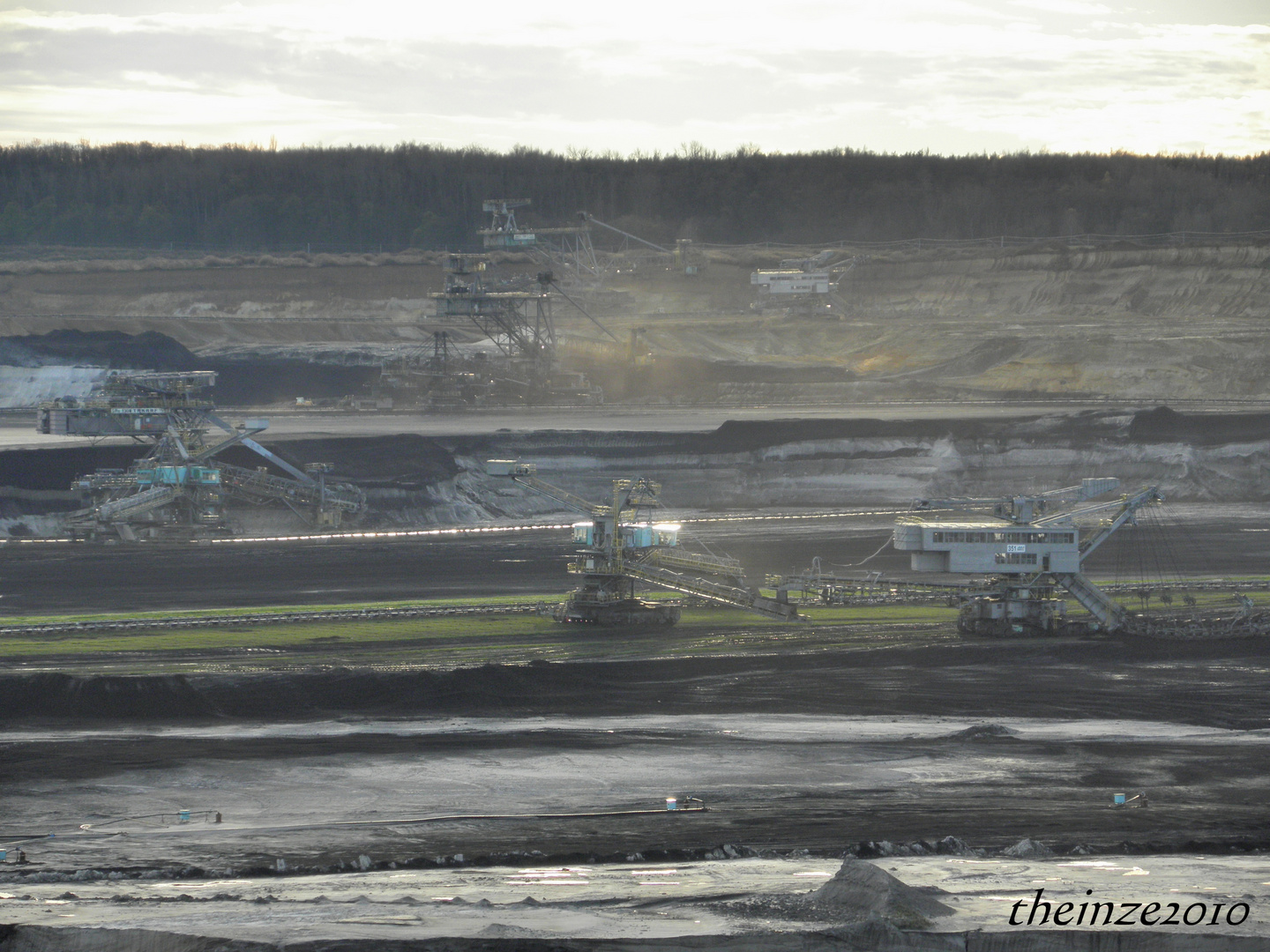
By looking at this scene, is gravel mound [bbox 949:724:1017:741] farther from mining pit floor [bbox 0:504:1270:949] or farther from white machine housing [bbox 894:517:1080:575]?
white machine housing [bbox 894:517:1080:575]

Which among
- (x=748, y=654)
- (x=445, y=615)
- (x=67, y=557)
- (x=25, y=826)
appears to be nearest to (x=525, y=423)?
(x=67, y=557)

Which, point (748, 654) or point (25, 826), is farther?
point (748, 654)

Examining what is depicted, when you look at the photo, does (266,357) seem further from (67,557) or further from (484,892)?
(484,892)

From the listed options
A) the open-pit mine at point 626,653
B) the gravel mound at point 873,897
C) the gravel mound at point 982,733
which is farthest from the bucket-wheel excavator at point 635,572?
the gravel mound at point 873,897

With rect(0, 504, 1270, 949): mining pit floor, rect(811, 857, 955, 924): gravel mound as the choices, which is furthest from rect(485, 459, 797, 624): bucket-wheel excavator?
rect(811, 857, 955, 924): gravel mound

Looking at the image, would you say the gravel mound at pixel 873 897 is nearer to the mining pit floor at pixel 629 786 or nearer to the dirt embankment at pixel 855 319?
the mining pit floor at pixel 629 786

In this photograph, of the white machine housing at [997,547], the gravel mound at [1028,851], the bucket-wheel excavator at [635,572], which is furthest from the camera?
the bucket-wheel excavator at [635,572]
